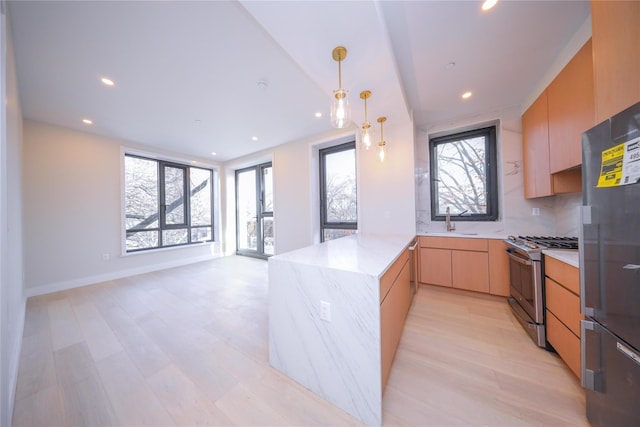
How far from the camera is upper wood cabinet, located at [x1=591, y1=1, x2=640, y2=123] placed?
90 cm

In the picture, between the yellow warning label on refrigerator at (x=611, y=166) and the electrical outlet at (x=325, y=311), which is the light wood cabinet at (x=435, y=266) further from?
the electrical outlet at (x=325, y=311)

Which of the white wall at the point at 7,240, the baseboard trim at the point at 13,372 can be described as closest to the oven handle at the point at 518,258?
the white wall at the point at 7,240

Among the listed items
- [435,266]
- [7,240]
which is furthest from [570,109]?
[7,240]

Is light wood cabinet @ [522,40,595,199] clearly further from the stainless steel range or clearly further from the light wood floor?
the light wood floor

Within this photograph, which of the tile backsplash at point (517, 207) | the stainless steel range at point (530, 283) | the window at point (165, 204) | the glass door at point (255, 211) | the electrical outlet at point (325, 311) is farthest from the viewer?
the glass door at point (255, 211)

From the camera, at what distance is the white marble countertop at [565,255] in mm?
1386

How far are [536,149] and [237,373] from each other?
374 centimetres

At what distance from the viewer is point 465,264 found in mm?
2717

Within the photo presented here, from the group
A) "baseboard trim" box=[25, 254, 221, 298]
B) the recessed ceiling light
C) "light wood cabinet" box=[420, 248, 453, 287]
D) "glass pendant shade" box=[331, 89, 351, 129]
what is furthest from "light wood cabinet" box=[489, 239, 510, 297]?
"baseboard trim" box=[25, 254, 221, 298]

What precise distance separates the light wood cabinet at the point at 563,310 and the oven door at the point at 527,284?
0.05 m

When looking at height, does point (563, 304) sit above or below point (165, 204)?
below

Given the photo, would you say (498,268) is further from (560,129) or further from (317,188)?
(317,188)

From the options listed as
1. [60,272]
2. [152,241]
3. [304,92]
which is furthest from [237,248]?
[304,92]

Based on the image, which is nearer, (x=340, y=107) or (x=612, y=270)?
(x=612, y=270)
